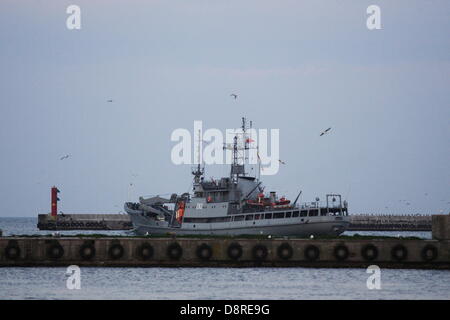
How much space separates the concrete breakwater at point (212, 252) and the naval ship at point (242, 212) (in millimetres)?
20258

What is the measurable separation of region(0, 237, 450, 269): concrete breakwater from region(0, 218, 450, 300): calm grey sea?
3.70 feet

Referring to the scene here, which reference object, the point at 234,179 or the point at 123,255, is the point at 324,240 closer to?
the point at 123,255

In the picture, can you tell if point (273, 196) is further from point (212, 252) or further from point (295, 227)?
point (212, 252)

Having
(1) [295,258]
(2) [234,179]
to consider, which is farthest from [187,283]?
(2) [234,179]

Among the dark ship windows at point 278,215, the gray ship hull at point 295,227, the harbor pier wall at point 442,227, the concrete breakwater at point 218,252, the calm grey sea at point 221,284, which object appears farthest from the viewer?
the dark ship windows at point 278,215

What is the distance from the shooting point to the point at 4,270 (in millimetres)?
67562

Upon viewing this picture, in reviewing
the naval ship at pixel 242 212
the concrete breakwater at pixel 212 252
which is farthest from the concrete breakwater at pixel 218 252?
the naval ship at pixel 242 212

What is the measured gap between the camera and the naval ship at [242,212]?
9219 centimetres

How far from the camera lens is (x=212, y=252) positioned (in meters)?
70.7

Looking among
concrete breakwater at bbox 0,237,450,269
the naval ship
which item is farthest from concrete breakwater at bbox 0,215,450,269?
the naval ship

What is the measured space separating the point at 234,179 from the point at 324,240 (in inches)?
1104

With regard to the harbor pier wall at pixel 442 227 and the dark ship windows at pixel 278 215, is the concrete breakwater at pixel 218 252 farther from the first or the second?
the dark ship windows at pixel 278 215

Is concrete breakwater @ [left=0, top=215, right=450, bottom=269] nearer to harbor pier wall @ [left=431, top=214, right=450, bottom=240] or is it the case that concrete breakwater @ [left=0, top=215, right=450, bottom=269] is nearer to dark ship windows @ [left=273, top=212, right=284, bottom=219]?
harbor pier wall @ [left=431, top=214, right=450, bottom=240]
